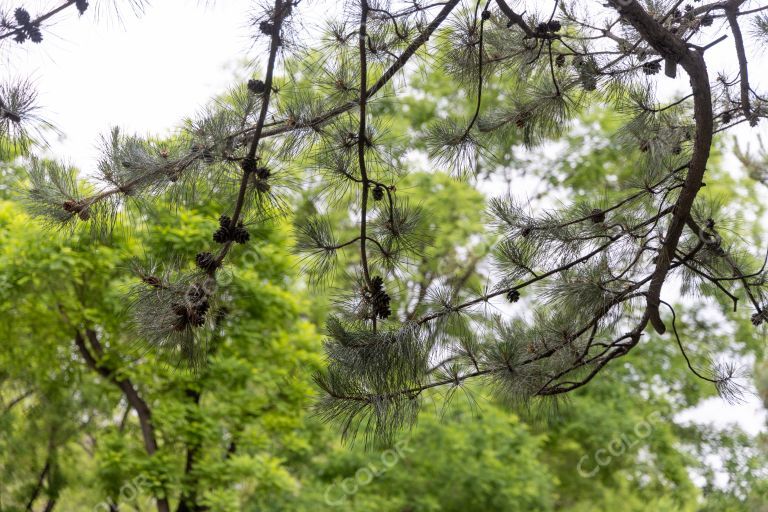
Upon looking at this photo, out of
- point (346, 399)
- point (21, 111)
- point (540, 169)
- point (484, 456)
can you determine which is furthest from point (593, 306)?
point (540, 169)

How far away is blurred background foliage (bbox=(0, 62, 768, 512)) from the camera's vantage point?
6.02 metres

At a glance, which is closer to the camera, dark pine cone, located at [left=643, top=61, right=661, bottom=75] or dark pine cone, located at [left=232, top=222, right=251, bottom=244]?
dark pine cone, located at [left=232, top=222, right=251, bottom=244]

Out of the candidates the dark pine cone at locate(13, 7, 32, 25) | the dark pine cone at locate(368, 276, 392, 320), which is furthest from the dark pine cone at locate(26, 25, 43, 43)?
the dark pine cone at locate(368, 276, 392, 320)

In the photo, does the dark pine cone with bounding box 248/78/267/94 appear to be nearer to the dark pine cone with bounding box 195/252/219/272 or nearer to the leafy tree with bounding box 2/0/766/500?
the leafy tree with bounding box 2/0/766/500

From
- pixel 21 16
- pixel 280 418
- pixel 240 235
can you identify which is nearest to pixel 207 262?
pixel 240 235

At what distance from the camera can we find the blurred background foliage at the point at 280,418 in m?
6.02

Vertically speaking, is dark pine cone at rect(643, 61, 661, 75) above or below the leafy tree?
above

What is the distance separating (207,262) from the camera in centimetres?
212

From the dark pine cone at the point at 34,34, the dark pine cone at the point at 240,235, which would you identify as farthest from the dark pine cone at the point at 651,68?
the dark pine cone at the point at 34,34

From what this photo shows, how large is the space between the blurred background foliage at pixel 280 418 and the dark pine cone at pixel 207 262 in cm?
263

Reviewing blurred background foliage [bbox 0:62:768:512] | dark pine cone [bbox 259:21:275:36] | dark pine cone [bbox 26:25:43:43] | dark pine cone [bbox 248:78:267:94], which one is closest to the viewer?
dark pine cone [bbox 26:25:43:43]

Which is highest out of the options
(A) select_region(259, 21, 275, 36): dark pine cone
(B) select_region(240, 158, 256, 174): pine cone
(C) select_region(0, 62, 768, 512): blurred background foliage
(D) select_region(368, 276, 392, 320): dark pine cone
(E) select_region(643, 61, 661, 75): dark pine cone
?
(C) select_region(0, 62, 768, 512): blurred background foliage

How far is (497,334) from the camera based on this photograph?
2676mm

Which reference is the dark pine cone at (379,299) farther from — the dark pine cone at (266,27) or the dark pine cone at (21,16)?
the dark pine cone at (21,16)
